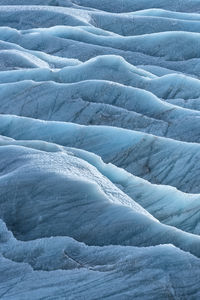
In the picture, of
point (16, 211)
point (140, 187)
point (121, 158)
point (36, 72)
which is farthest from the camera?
point (36, 72)

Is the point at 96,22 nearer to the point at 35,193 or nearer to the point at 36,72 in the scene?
the point at 36,72

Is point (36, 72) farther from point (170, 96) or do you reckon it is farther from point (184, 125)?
point (184, 125)

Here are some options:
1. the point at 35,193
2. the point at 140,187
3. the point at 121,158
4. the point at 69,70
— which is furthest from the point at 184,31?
the point at 35,193

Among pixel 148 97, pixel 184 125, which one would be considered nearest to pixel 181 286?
pixel 184 125

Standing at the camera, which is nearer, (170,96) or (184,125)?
(184,125)

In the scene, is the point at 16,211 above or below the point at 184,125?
above

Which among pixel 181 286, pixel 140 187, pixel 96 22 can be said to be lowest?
pixel 96 22

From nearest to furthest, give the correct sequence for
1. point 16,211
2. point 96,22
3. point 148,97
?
point 16,211
point 148,97
point 96,22
